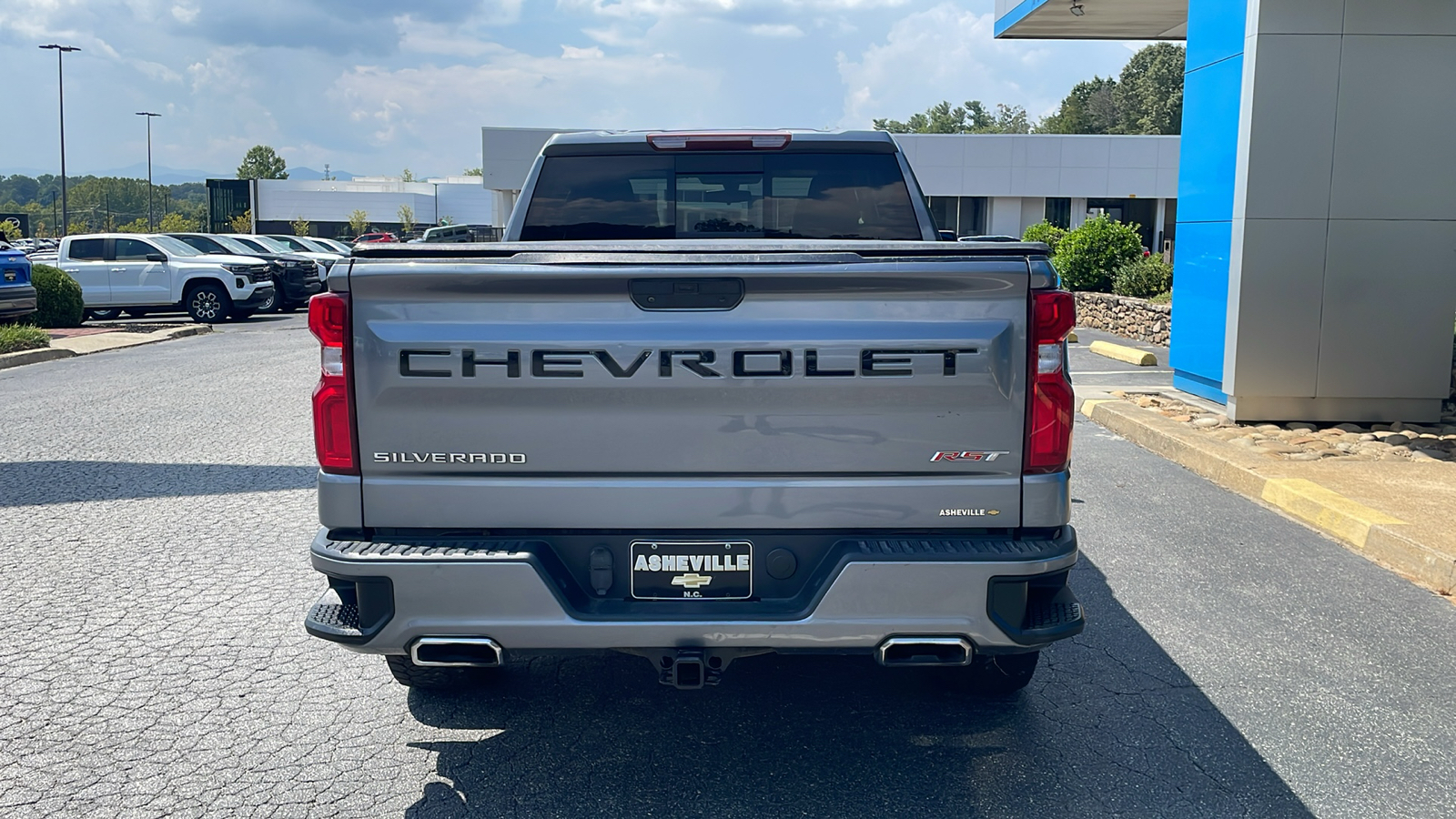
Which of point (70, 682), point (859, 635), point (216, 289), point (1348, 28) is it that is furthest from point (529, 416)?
point (216, 289)

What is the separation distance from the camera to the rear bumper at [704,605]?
3.41m

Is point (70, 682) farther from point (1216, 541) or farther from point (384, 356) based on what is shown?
point (1216, 541)

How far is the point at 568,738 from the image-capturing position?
13.7 ft

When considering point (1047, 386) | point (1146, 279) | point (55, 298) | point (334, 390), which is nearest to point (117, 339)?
point (55, 298)

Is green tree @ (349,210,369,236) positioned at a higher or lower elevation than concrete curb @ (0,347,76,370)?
higher

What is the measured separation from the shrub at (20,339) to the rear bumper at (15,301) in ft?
0.77

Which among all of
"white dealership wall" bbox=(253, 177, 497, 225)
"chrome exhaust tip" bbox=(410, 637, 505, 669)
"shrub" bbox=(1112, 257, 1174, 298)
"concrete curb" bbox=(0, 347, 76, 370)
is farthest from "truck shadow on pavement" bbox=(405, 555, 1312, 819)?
"white dealership wall" bbox=(253, 177, 497, 225)

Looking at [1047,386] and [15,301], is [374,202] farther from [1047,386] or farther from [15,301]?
[1047,386]

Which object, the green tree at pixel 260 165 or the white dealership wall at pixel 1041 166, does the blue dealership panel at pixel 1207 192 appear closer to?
the white dealership wall at pixel 1041 166

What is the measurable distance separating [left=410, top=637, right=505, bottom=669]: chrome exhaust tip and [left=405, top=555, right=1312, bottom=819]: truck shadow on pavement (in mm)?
470

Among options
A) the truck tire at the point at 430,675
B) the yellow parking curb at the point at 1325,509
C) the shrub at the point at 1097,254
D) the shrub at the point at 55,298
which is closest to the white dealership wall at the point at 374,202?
the shrub at the point at 55,298

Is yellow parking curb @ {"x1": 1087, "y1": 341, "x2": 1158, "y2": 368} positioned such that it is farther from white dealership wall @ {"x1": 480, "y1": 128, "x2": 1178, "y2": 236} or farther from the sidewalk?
white dealership wall @ {"x1": 480, "y1": 128, "x2": 1178, "y2": 236}

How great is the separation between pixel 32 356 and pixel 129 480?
33.2 feet

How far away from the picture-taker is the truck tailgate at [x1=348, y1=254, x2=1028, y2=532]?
3396 millimetres
